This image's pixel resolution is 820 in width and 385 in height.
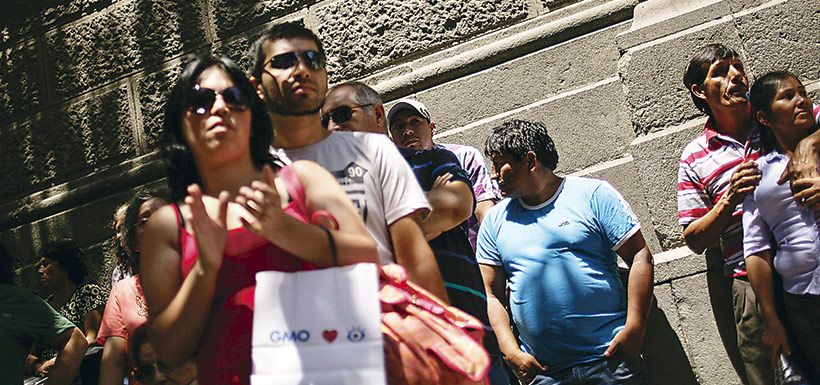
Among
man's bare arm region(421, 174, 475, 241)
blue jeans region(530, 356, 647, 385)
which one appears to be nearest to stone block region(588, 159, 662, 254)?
blue jeans region(530, 356, 647, 385)

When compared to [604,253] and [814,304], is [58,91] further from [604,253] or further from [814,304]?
[814,304]

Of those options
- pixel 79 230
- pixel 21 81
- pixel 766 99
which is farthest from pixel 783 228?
pixel 21 81

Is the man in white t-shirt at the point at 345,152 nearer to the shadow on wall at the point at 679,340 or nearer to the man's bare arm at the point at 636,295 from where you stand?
the man's bare arm at the point at 636,295

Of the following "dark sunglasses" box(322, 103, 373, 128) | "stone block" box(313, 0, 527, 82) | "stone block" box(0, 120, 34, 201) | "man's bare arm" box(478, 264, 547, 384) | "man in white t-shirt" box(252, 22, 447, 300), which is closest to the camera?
"man in white t-shirt" box(252, 22, 447, 300)

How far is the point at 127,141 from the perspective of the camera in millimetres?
6691

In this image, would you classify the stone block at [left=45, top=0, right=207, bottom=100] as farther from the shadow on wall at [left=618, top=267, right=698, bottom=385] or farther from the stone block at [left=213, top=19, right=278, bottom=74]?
the shadow on wall at [left=618, top=267, right=698, bottom=385]

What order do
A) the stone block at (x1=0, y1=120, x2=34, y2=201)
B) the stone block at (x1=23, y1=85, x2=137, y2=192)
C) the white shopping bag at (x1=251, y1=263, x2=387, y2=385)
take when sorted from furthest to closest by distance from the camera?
the stone block at (x1=0, y1=120, x2=34, y2=201) → the stone block at (x1=23, y1=85, x2=137, y2=192) → the white shopping bag at (x1=251, y1=263, x2=387, y2=385)

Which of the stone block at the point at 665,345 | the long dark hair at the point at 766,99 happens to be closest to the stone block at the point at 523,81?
the long dark hair at the point at 766,99

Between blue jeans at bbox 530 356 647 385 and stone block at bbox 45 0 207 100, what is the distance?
3511mm

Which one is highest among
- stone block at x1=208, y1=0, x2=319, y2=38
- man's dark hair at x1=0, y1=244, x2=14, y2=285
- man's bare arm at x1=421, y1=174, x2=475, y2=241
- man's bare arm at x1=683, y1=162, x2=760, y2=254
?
stone block at x1=208, y1=0, x2=319, y2=38

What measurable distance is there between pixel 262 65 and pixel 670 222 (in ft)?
7.86

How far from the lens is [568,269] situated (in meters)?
4.43

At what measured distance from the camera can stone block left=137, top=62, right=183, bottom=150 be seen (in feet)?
21.6

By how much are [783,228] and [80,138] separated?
4835mm
